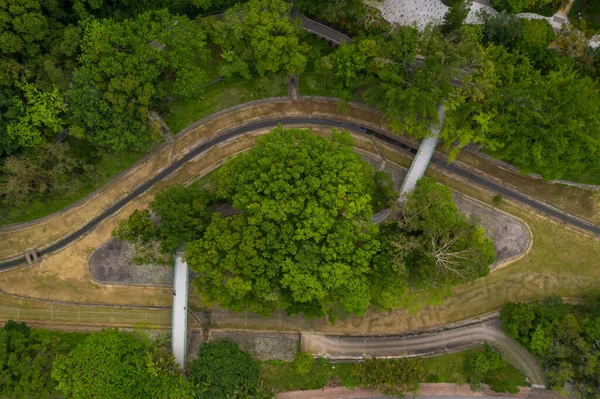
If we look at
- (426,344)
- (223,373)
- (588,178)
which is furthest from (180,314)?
(588,178)

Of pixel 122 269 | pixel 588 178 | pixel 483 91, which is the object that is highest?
pixel 483 91

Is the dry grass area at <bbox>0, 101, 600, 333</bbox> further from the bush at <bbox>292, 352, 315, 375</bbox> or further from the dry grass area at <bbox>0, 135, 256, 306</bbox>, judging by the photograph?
the bush at <bbox>292, 352, 315, 375</bbox>

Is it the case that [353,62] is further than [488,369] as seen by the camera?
No

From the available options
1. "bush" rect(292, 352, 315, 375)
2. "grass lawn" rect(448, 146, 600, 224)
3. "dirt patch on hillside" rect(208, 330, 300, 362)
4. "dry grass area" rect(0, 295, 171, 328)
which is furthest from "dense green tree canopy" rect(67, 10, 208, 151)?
"grass lawn" rect(448, 146, 600, 224)

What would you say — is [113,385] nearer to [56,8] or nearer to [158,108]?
[158,108]

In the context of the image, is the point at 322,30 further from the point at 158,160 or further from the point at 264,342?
the point at 264,342

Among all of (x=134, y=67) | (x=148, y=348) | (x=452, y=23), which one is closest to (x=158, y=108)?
(x=134, y=67)
